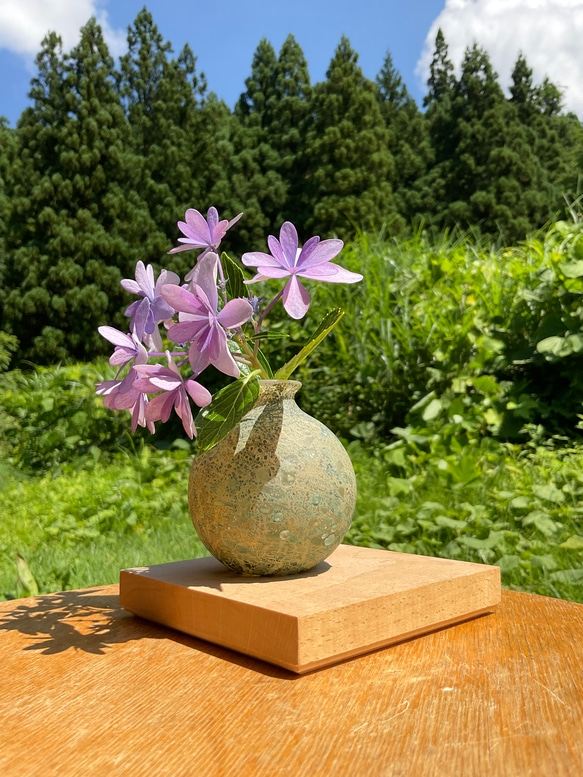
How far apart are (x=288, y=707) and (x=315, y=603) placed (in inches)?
5.4

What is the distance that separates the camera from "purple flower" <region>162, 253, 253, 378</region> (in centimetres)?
77

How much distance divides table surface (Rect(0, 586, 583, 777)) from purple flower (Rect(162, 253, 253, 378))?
37 cm

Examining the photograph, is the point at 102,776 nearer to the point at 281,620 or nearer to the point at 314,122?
the point at 281,620

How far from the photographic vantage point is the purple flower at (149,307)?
893 mm

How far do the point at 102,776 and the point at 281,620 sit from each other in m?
0.26

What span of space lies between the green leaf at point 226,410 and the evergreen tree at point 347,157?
1342 centimetres

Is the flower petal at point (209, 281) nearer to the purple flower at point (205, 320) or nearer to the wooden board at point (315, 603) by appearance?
the purple flower at point (205, 320)

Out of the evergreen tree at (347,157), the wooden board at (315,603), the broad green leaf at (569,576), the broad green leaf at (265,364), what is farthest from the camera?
the evergreen tree at (347,157)

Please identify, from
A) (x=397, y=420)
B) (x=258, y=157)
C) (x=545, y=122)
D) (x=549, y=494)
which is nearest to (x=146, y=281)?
(x=549, y=494)

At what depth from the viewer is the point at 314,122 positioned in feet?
55.6

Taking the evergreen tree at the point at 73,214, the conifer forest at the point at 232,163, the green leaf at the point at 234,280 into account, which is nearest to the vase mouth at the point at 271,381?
the green leaf at the point at 234,280

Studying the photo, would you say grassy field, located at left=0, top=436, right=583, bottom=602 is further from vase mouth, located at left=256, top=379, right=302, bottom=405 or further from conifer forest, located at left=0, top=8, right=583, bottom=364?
conifer forest, located at left=0, top=8, right=583, bottom=364

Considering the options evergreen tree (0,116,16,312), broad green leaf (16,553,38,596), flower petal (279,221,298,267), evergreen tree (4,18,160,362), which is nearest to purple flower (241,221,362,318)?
flower petal (279,221,298,267)

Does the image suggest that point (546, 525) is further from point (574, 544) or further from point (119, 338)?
point (119, 338)
